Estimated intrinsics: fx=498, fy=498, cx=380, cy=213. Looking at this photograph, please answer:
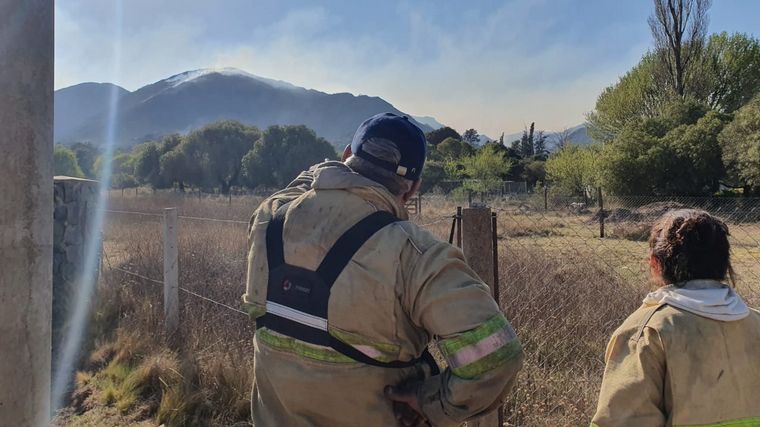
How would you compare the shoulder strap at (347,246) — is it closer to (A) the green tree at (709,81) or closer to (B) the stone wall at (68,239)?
(B) the stone wall at (68,239)

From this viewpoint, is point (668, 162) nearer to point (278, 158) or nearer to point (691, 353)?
point (691, 353)

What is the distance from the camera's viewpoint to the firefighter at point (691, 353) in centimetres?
153

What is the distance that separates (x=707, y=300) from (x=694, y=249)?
0.17 meters

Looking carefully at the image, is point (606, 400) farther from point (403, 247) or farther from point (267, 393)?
point (267, 393)

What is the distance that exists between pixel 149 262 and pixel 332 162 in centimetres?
549

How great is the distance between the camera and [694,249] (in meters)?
1.62

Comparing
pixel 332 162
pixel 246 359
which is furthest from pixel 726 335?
pixel 246 359

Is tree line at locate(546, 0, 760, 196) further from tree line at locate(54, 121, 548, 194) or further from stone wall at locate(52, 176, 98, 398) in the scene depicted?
stone wall at locate(52, 176, 98, 398)

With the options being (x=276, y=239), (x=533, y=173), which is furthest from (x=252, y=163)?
A: (x=276, y=239)

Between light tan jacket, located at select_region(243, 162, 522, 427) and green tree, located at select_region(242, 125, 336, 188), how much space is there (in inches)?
1469

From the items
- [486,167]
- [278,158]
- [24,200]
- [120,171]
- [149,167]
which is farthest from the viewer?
[120,171]

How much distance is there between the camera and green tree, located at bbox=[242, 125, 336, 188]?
38.8 meters

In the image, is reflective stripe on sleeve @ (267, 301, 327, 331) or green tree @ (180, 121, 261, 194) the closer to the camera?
reflective stripe on sleeve @ (267, 301, 327, 331)

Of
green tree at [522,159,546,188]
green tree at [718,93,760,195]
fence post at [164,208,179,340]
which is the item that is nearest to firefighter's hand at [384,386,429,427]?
fence post at [164,208,179,340]
